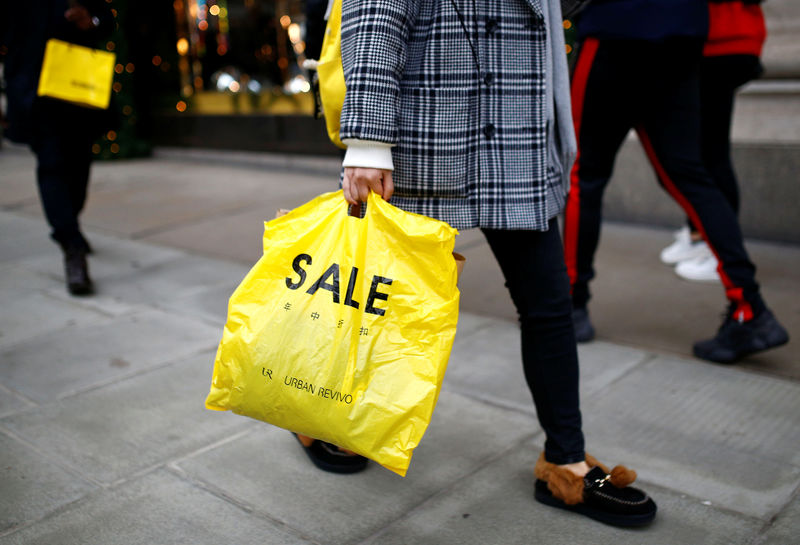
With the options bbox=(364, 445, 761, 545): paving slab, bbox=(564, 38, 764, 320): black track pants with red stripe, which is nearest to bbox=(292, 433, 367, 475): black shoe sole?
bbox=(364, 445, 761, 545): paving slab

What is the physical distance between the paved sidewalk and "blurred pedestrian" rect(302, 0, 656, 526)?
267 mm

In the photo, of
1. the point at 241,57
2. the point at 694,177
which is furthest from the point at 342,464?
the point at 241,57

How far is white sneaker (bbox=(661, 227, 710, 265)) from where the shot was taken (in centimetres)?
423

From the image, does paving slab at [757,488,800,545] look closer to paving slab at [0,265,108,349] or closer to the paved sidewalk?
the paved sidewalk

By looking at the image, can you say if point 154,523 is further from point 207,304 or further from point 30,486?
point 207,304

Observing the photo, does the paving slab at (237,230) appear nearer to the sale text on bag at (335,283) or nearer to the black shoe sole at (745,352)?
the black shoe sole at (745,352)

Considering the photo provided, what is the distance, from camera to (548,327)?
2.09m

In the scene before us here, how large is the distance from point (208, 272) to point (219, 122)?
4.63 metres

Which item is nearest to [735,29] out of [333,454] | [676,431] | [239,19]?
[676,431]

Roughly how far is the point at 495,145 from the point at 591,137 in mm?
1311

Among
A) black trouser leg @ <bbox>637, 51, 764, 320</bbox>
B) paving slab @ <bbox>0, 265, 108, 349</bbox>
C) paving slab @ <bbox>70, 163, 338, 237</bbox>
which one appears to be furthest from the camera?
paving slab @ <bbox>70, 163, 338, 237</bbox>

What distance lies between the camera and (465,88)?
1947mm

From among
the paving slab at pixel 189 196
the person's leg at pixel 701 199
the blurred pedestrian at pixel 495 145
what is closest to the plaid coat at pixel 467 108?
the blurred pedestrian at pixel 495 145

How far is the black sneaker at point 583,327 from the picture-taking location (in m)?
3.31
